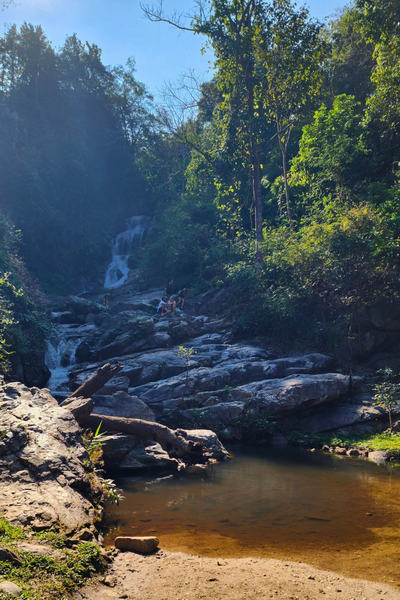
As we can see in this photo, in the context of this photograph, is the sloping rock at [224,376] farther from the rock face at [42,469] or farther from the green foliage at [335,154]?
the green foliage at [335,154]

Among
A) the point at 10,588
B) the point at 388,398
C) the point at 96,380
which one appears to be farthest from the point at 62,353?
the point at 10,588

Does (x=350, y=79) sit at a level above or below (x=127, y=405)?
above

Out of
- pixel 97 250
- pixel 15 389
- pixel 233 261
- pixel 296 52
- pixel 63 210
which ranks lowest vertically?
pixel 15 389

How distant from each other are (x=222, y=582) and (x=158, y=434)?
7102 mm

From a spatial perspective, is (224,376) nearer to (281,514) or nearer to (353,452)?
(353,452)

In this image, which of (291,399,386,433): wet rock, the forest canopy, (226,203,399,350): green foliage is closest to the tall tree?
the forest canopy

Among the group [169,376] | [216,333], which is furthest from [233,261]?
[169,376]

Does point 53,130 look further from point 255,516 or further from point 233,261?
point 255,516

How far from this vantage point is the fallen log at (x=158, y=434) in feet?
37.2

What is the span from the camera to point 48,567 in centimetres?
381

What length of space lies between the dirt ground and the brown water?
18.6 inches

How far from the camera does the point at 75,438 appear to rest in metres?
7.74

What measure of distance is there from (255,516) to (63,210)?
40.8 m

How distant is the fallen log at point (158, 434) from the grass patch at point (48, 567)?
22.6 ft
